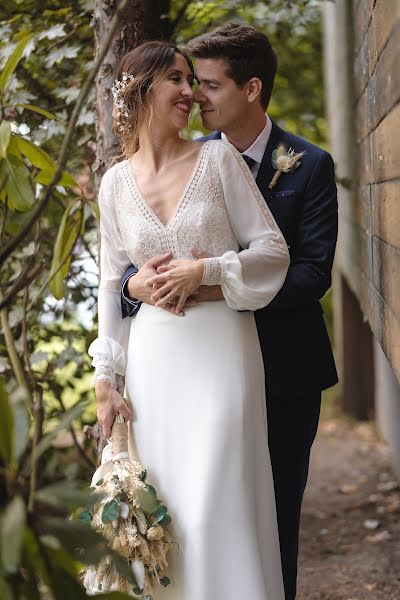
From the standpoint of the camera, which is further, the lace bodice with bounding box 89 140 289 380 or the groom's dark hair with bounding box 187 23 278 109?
the groom's dark hair with bounding box 187 23 278 109

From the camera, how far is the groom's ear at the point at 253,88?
283 cm

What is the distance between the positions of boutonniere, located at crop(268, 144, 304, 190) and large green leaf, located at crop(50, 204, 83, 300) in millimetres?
655

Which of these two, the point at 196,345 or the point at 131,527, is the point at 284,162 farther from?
the point at 131,527

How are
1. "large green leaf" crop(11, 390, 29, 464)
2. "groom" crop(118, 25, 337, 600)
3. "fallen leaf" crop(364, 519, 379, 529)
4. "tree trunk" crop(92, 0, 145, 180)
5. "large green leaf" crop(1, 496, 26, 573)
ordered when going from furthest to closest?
"fallen leaf" crop(364, 519, 379, 529) → "tree trunk" crop(92, 0, 145, 180) → "groom" crop(118, 25, 337, 600) → "large green leaf" crop(11, 390, 29, 464) → "large green leaf" crop(1, 496, 26, 573)

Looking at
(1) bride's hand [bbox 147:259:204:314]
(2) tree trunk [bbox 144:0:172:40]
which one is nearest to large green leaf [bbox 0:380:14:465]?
(1) bride's hand [bbox 147:259:204:314]

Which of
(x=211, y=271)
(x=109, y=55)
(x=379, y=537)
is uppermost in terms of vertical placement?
(x=109, y=55)

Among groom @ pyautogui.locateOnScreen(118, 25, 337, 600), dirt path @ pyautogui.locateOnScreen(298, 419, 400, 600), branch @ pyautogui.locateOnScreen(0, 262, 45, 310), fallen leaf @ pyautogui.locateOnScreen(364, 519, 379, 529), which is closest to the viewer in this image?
branch @ pyautogui.locateOnScreen(0, 262, 45, 310)

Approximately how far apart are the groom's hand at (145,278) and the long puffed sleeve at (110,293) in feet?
0.40

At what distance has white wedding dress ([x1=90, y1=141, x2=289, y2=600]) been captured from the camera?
2.38 m

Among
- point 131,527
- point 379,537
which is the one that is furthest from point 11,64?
point 379,537

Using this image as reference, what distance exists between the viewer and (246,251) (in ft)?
7.84

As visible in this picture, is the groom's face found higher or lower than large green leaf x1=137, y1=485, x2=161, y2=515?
higher

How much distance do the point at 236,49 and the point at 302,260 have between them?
679mm

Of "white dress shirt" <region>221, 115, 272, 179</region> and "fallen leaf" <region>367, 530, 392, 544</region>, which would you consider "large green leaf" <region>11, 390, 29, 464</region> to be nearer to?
"white dress shirt" <region>221, 115, 272, 179</region>
